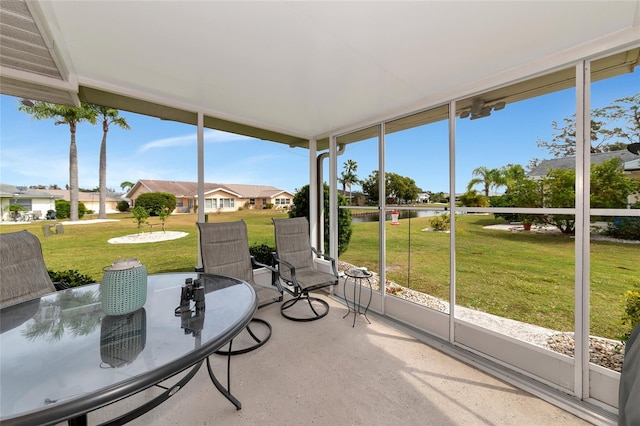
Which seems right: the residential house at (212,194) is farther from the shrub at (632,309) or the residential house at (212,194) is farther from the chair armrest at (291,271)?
the shrub at (632,309)

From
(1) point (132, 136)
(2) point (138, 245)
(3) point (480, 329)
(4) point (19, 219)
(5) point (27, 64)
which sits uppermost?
(5) point (27, 64)

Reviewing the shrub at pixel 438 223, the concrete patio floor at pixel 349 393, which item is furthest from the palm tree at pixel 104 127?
the shrub at pixel 438 223

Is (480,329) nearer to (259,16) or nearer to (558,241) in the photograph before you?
(558,241)

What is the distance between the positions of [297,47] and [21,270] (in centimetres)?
→ 267

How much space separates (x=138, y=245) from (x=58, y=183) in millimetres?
1040

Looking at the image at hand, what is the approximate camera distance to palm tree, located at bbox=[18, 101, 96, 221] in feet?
8.02

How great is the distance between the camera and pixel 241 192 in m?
3.86

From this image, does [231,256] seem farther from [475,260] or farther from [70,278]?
[475,260]

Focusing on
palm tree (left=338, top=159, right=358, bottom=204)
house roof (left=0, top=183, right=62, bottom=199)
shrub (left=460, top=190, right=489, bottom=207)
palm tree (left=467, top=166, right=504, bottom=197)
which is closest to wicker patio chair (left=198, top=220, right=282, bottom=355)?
house roof (left=0, top=183, right=62, bottom=199)

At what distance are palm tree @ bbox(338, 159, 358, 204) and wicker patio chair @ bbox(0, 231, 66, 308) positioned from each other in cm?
357

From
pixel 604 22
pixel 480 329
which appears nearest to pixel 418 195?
pixel 480 329

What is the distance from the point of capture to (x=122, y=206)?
9.96 ft

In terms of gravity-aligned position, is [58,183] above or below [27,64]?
below

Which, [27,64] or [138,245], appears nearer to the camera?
[27,64]
